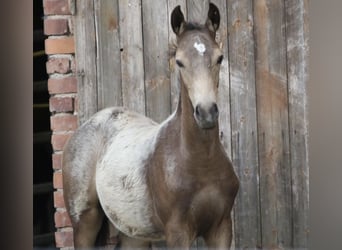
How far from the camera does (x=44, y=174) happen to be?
10.1 ft

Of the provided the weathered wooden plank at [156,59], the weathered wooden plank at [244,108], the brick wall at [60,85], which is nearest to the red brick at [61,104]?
the brick wall at [60,85]

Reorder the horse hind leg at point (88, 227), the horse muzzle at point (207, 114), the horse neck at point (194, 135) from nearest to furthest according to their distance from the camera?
the horse muzzle at point (207, 114), the horse neck at point (194, 135), the horse hind leg at point (88, 227)

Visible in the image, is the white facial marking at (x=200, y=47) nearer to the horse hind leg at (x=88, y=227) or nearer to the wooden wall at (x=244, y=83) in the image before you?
the wooden wall at (x=244, y=83)

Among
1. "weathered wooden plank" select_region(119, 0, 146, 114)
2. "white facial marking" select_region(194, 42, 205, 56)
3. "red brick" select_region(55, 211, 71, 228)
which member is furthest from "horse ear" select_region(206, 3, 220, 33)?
"red brick" select_region(55, 211, 71, 228)

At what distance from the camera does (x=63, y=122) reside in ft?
10.2

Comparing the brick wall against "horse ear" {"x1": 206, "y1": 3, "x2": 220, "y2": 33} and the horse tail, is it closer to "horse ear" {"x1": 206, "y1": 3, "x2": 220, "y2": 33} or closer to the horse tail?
the horse tail

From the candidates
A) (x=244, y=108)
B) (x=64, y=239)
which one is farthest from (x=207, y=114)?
(x=64, y=239)

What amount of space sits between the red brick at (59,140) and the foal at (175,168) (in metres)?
0.14

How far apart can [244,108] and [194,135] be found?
0.67m

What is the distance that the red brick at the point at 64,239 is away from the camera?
3.14 meters

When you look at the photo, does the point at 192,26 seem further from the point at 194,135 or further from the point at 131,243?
the point at 131,243

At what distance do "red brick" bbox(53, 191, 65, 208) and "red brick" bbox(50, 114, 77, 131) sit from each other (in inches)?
11.3
